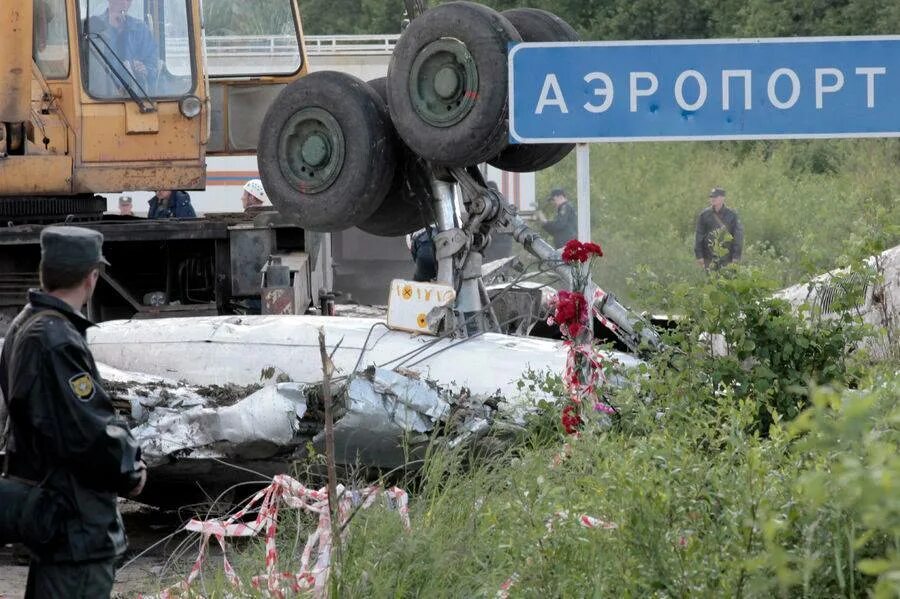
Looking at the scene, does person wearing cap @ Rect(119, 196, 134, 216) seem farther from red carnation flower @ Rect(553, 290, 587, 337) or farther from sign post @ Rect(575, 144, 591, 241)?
sign post @ Rect(575, 144, 591, 241)

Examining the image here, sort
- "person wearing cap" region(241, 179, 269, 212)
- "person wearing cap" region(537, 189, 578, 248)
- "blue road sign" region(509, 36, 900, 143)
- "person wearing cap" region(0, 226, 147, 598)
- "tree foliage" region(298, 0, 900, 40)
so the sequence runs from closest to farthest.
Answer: "person wearing cap" region(0, 226, 147, 598) < "blue road sign" region(509, 36, 900, 143) < "person wearing cap" region(241, 179, 269, 212) < "person wearing cap" region(537, 189, 578, 248) < "tree foliage" region(298, 0, 900, 40)

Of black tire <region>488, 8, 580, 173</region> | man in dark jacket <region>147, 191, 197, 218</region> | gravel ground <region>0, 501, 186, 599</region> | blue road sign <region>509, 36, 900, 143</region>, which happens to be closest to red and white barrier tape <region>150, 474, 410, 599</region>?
gravel ground <region>0, 501, 186, 599</region>

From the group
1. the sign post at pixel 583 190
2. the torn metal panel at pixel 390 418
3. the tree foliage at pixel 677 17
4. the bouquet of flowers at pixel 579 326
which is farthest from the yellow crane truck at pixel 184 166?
the tree foliage at pixel 677 17

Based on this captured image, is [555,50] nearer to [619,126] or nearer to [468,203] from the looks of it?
[619,126]

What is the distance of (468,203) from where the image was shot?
27.1 ft

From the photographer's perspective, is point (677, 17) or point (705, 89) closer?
point (705, 89)

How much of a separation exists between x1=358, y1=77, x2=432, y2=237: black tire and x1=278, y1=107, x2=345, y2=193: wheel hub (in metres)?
0.36

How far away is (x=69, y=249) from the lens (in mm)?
4184

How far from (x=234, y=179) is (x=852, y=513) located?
15333mm

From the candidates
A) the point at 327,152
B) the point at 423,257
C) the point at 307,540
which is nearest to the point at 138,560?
the point at 307,540

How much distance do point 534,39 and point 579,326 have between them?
2434 millimetres

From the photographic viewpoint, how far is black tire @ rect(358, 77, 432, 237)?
836cm

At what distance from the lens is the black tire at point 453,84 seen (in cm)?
747

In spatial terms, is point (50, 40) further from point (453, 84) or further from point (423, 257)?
point (423, 257)
